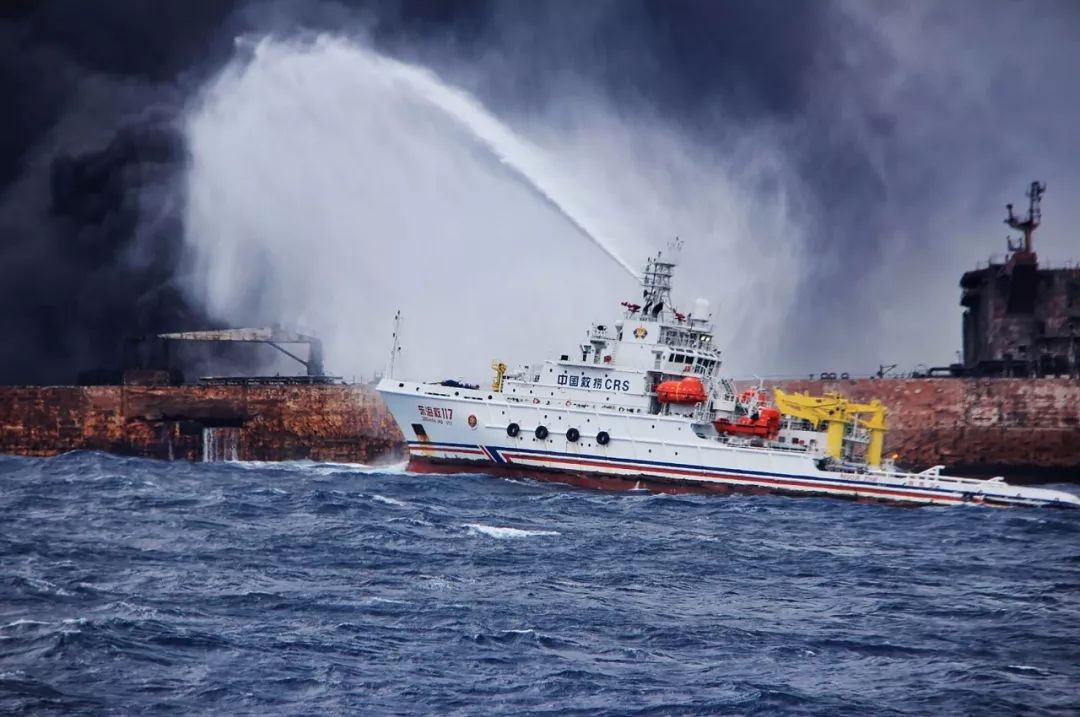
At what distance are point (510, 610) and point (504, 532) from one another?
8367mm

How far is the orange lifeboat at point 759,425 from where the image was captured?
41312mm

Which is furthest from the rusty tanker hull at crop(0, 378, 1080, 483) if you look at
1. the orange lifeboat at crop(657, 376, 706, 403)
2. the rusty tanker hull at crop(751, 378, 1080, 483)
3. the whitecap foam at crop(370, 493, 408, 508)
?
the whitecap foam at crop(370, 493, 408, 508)

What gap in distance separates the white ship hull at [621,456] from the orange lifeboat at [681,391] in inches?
30.3

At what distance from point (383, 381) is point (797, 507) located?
14.6 metres

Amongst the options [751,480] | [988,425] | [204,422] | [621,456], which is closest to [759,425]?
[751,480]

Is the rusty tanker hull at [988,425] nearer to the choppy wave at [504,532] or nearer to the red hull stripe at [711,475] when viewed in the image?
the red hull stripe at [711,475]

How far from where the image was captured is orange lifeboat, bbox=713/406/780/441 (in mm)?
41312

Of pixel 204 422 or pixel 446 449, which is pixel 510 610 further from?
pixel 204 422

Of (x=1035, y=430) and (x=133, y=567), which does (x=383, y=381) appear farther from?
(x=1035, y=430)

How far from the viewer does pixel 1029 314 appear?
54.5 meters

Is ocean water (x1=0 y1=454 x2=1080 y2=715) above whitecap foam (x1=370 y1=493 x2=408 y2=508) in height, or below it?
below

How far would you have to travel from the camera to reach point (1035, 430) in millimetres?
46656

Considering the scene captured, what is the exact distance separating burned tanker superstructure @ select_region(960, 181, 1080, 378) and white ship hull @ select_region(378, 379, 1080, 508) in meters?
14.2

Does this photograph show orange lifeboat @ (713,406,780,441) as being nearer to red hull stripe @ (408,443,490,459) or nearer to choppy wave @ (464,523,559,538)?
red hull stripe @ (408,443,490,459)
